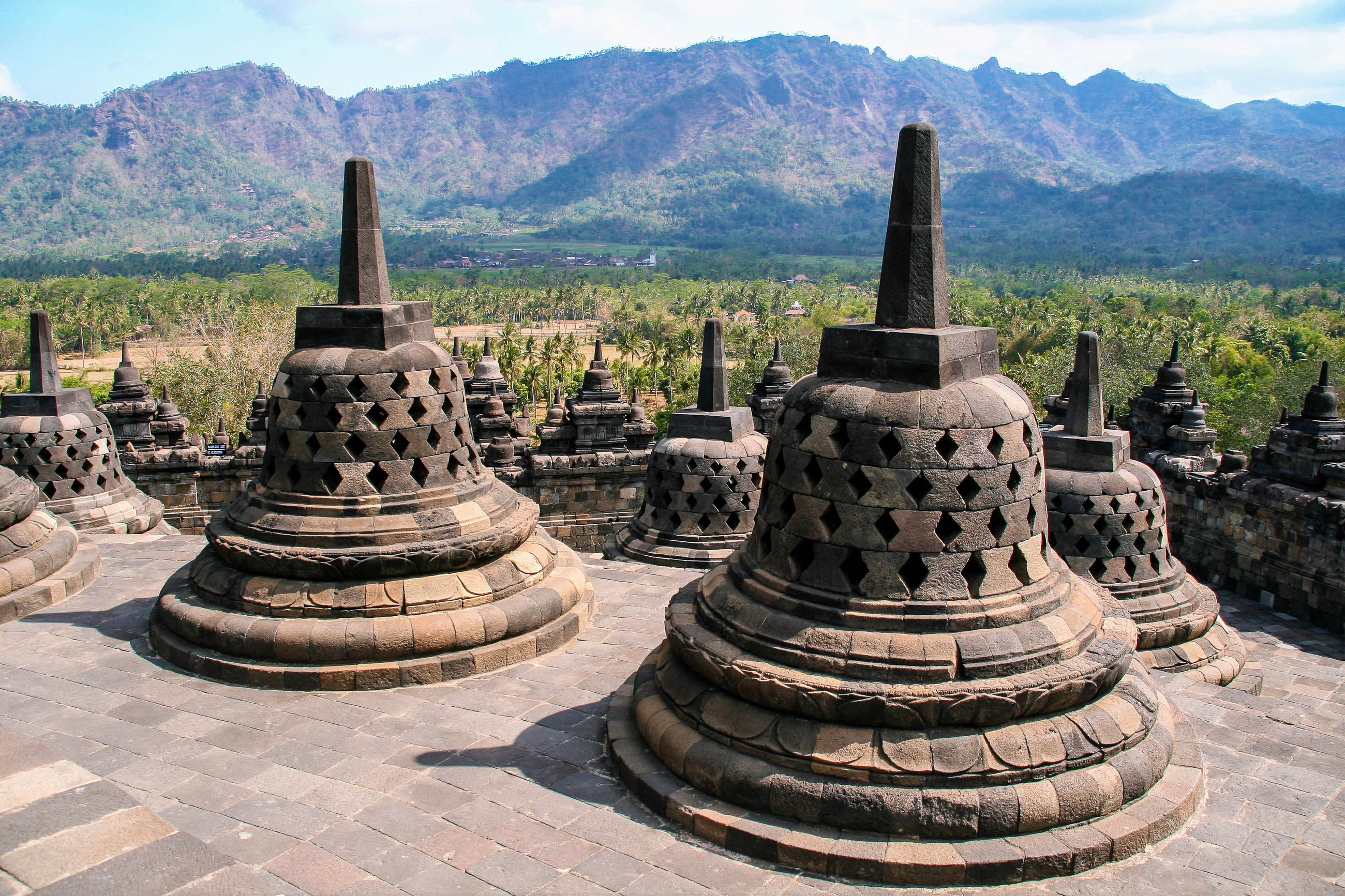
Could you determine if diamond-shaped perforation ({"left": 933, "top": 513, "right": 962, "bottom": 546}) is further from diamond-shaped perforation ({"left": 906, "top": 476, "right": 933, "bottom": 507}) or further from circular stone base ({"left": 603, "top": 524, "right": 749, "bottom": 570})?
circular stone base ({"left": 603, "top": 524, "right": 749, "bottom": 570})

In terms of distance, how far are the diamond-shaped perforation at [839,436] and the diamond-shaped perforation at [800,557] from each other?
0.55 meters

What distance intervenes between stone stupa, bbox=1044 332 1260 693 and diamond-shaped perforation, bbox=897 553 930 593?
18.5ft

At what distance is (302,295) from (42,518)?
10135 cm

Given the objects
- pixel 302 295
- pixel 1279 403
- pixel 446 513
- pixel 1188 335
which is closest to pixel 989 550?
pixel 446 513

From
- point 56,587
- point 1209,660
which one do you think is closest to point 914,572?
point 1209,660

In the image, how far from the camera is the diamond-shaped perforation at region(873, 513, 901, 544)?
197 inches

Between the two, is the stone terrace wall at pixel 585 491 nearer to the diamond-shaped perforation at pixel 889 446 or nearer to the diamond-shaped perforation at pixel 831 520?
the diamond-shaped perforation at pixel 831 520

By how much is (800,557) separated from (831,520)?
0.29 m

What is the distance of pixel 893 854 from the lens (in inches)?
177

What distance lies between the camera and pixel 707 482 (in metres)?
13.0

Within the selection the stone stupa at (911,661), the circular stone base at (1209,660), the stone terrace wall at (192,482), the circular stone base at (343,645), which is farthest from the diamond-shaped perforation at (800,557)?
the stone terrace wall at (192,482)

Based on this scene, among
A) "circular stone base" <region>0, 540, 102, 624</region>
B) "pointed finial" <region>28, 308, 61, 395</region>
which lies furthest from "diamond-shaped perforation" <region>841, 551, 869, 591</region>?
"pointed finial" <region>28, 308, 61, 395</region>

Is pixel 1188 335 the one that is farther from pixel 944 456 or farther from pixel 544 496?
pixel 944 456

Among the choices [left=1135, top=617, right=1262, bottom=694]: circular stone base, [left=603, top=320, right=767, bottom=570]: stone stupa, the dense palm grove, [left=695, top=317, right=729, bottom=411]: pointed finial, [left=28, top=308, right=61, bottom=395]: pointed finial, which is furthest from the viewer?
the dense palm grove
